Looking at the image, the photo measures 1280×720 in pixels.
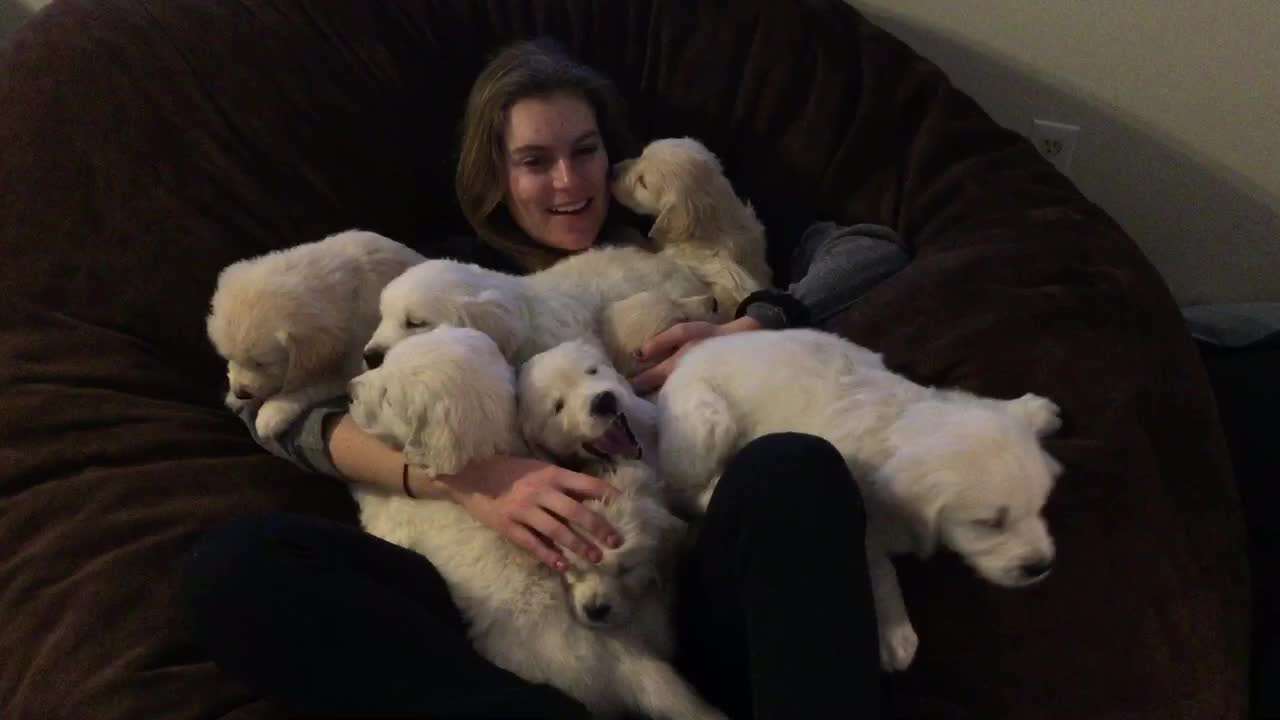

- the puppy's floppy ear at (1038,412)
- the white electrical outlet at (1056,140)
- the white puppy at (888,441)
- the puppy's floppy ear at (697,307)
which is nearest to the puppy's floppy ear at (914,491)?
the white puppy at (888,441)

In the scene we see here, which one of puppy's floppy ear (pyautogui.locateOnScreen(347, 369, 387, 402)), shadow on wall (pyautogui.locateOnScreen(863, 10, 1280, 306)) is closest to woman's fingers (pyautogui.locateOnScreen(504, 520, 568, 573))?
puppy's floppy ear (pyautogui.locateOnScreen(347, 369, 387, 402))

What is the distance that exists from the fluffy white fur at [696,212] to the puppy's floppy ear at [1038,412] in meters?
0.62

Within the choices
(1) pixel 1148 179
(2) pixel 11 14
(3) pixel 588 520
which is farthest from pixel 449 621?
(2) pixel 11 14

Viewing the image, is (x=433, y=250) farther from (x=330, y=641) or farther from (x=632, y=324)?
(x=330, y=641)

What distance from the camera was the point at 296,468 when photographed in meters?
1.56

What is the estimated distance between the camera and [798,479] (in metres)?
1.15

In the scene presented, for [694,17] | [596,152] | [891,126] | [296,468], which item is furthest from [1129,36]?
[296,468]

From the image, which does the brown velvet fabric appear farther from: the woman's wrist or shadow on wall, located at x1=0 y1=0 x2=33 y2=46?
shadow on wall, located at x1=0 y1=0 x2=33 y2=46

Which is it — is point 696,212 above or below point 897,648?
above

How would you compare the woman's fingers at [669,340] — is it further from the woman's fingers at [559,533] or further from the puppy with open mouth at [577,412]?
the woman's fingers at [559,533]

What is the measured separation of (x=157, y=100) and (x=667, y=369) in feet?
3.45

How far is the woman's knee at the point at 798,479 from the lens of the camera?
115 centimetres

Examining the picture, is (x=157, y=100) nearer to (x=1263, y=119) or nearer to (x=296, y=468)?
(x=296, y=468)

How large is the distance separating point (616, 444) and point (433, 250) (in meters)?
0.86
